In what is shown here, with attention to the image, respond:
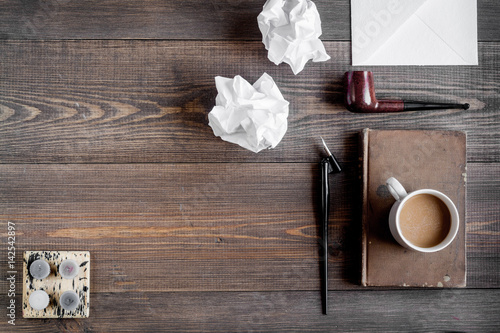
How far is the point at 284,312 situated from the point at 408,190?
342 millimetres

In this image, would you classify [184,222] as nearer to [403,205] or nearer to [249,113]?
[249,113]

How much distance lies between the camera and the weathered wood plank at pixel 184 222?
740 millimetres

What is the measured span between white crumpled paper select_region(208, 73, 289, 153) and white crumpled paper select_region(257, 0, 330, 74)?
54mm

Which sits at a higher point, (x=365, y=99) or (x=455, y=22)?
(x=455, y=22)

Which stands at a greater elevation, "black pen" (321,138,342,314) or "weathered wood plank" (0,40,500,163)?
"weathered wood plank" (0,40,500,163)

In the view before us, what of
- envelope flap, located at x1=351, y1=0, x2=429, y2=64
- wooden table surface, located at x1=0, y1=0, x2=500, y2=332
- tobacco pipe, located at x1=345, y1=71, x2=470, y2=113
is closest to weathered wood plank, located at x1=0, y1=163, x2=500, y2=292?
wooden table surface, located at x1=0, y1=0, x2=500, y2=332

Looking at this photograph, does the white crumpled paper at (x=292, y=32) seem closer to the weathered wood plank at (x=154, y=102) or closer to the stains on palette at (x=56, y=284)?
the weathered wood plank at (x=154, y=102)

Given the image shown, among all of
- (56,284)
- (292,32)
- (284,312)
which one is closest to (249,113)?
(292,32)

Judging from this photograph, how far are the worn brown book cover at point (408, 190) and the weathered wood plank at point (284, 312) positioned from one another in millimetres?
53

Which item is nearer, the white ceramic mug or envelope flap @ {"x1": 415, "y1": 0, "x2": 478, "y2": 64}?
the white ceramic mug

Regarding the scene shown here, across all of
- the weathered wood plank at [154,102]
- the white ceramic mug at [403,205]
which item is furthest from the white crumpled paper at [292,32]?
the white ceramic mug at [403,205]

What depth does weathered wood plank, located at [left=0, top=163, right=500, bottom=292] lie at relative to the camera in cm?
74

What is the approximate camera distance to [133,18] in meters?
0.74

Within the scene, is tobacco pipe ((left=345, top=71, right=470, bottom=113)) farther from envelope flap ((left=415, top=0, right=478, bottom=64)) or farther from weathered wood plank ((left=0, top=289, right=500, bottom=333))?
weathered wood plank ((left=0, top=289, right=500, bottom=333))
